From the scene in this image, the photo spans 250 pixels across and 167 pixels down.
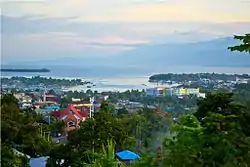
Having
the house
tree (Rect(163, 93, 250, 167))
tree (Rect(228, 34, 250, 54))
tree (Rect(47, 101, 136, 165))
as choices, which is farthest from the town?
tree (Rect(228, 34, 250, 54))

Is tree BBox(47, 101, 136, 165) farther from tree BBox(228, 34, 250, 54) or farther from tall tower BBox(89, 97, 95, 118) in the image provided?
tree BBox(228, 34, 250, 54)

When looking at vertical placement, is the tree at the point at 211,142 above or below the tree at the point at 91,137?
above

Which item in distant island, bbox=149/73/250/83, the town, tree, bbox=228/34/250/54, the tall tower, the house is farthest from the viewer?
the house

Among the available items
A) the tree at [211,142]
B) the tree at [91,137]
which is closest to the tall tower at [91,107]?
the tree at [91,137]

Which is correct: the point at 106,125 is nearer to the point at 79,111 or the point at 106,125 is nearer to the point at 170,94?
the point at 170,94

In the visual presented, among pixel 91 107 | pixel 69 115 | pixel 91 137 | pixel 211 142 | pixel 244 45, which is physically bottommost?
pixel 69 115

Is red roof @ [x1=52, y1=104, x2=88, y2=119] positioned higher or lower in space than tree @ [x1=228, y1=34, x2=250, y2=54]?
lower

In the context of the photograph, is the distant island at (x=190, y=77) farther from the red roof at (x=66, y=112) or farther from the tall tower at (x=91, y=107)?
the red roof at (x=66, y=112)

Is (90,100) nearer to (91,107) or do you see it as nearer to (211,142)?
(91,107)

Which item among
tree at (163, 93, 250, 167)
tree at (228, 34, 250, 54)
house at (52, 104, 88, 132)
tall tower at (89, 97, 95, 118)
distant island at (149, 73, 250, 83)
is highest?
tree at (228, 34, 250, 54)

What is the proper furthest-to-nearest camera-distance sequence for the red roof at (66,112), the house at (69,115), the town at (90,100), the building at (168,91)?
the red roof at (66,112) → the house at (69,115) → the building at (168,91) → the town at (90,100)

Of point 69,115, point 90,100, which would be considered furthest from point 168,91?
point 69,115
